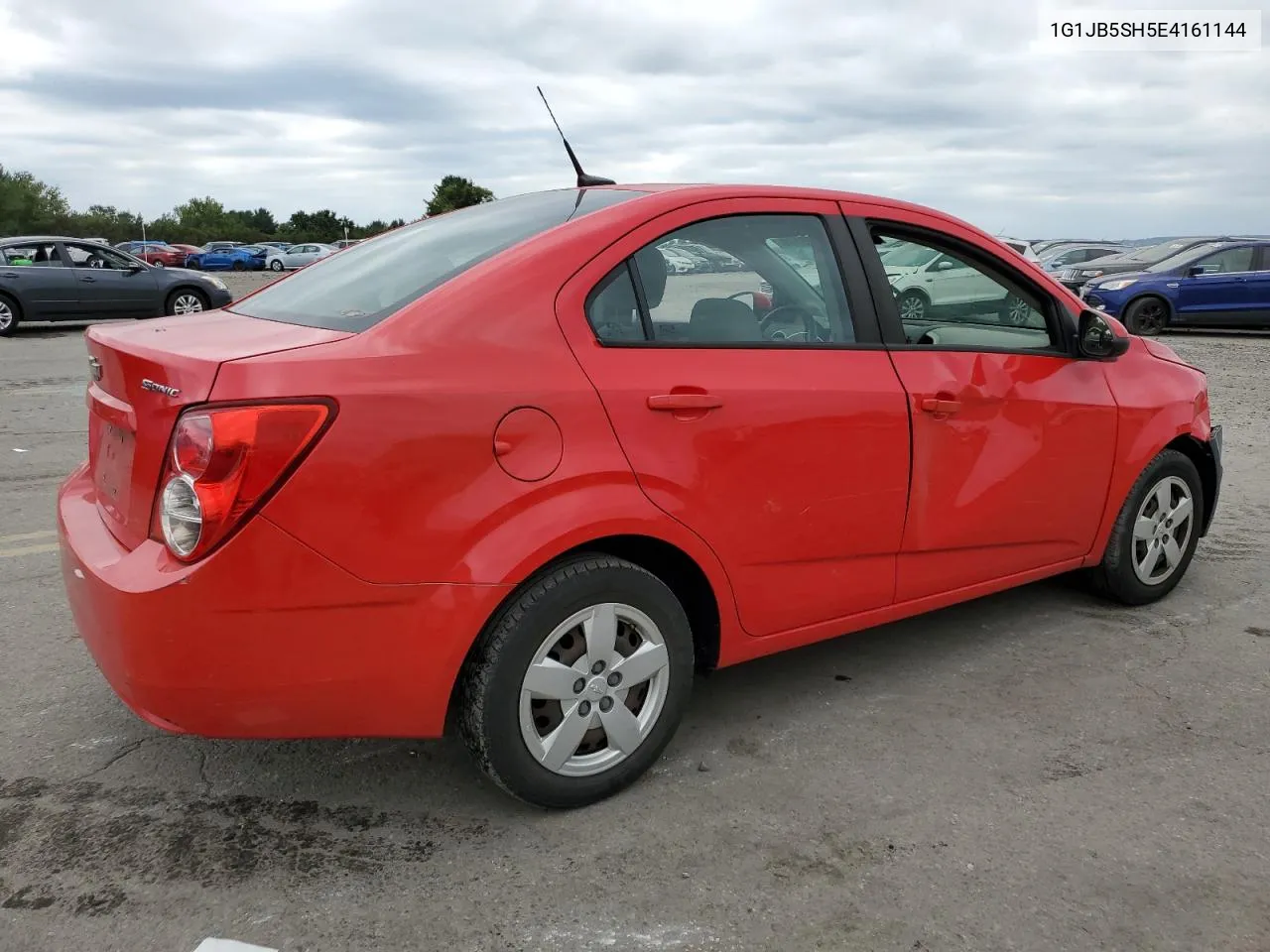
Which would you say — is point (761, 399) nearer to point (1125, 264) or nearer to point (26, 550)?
point (26, 550)

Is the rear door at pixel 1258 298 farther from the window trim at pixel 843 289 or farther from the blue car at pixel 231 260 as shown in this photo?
the blue car at pixel 231 260

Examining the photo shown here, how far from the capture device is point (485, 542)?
8.06 feet

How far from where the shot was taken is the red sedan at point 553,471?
232 cm

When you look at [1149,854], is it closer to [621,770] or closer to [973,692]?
[973,692]

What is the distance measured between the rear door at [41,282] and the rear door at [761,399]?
15.1 metres

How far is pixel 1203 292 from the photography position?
15.9 metres

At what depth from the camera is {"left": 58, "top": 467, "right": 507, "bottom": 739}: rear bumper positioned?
229 cm

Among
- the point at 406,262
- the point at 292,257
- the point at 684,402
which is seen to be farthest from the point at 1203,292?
the point at 292,257

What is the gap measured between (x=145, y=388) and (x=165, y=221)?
9433 centimetres

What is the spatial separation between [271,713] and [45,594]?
248cm

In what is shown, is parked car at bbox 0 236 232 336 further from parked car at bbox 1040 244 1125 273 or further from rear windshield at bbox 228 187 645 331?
parked car at bbox 1040 244 1125 273

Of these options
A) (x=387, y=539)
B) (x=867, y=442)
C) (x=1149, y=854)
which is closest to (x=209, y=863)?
(x=387, y=539)

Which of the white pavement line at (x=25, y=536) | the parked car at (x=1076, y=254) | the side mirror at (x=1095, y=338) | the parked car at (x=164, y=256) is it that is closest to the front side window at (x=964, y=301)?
the side mirror at (x=1095, y=338)

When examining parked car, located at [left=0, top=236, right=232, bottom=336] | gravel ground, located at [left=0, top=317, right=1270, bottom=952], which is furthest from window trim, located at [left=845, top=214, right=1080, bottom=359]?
parked car, located at [left=0, top=236, right=232, bottom=336]
